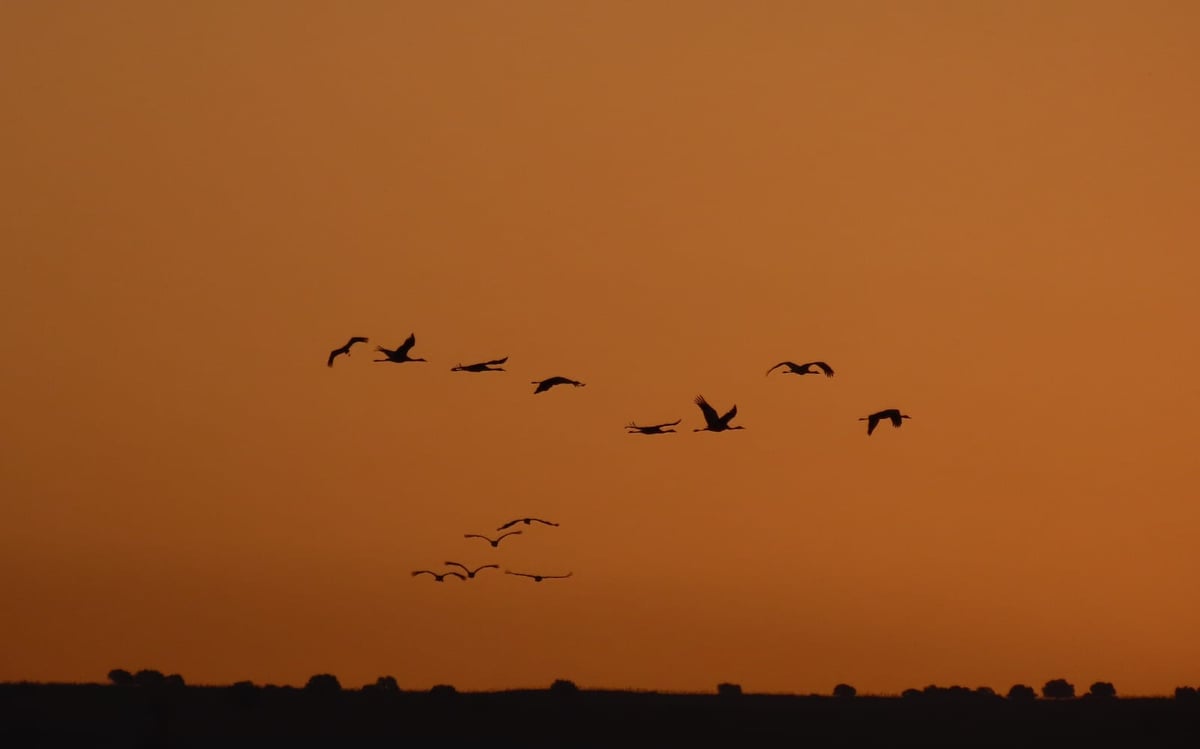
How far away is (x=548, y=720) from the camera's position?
94.4 m

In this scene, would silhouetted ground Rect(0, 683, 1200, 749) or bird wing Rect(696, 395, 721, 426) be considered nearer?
bird wing Rect(696, 395, 721, 426)

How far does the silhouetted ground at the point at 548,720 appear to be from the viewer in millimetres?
89625

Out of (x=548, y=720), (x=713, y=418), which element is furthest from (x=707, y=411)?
(x=548, y=720)

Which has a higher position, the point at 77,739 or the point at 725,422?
the point at 725,422

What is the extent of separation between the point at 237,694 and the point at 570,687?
44.1 feet

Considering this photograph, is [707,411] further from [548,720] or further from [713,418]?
[548,720]

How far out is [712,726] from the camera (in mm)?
94625

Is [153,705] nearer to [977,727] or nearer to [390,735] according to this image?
[390,735]

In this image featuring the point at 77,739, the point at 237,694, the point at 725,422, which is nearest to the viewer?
the point at 725,422

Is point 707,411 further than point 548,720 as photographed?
No

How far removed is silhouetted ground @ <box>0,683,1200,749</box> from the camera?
8962cm

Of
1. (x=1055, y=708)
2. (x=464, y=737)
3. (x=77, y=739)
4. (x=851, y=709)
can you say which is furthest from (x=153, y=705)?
(x=1055, y=708)

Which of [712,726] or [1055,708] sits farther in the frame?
[1055,708]

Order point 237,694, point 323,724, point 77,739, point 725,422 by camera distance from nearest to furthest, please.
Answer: point 725,422
point 77,739
point 323,724
point 237,694
